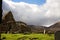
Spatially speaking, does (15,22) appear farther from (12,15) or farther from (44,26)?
(44,26)

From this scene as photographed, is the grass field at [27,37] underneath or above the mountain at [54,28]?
underneath

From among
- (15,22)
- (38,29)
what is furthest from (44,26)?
(15,22)

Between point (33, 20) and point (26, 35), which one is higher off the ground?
point (33, 20)

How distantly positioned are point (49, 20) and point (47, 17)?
2.3 inches

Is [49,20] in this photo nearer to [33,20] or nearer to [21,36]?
[33,20]

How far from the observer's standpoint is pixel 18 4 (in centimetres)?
254

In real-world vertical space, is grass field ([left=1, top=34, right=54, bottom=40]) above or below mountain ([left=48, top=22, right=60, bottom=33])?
below

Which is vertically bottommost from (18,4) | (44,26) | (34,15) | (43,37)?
(43,37)

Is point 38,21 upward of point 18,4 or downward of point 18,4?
downward

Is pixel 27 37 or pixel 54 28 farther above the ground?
pixel 54 28

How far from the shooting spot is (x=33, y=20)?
2486 millimetres

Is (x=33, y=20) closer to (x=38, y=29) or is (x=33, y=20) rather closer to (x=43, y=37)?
(x=38, y=29)

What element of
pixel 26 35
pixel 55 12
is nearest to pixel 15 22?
pixel 26 35

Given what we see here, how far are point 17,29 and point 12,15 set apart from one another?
24 cm
